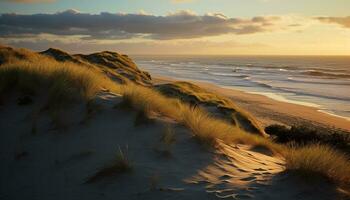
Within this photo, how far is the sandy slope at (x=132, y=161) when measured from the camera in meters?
5.02

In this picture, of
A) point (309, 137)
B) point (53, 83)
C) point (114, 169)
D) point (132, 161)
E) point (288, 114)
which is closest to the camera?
point (114, 169)

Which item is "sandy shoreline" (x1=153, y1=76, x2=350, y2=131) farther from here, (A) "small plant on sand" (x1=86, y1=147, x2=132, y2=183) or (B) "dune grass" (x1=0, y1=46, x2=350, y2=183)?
(A) "small plant on sand" (x1=86, y1=147, x2=132, y2=183)

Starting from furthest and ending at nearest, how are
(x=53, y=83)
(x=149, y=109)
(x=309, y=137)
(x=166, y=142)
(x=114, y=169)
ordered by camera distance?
(x=309, y=137), (x=53, y=83), (x=149, y=109), (x=166, y=142), (x=114, y=169)

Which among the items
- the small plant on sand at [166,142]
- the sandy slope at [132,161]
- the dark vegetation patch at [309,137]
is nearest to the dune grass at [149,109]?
the sandy slope at [132,161]

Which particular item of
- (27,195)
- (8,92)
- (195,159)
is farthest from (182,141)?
(8,92)

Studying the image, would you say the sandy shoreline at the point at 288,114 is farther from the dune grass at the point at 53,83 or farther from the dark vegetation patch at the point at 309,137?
the dune grass at the point at 53,83

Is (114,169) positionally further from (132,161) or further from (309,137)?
(309,137)

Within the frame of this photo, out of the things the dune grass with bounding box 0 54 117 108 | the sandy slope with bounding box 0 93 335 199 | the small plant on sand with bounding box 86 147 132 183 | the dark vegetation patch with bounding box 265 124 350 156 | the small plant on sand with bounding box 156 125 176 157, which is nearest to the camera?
the sandy slope with bounding box 0 93 335 199

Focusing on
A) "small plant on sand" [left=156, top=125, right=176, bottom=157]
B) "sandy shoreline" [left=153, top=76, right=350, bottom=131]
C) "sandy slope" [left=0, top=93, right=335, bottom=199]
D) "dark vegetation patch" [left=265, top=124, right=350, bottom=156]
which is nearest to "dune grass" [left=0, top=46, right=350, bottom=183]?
"sandy slope" [left=0, top=93, right=335, bottom=199]

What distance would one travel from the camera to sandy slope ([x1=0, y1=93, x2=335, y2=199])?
5016 mm

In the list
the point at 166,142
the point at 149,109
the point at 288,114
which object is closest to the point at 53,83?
the point at 149,109

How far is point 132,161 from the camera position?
586 centimetres

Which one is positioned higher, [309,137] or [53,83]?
[53,83]

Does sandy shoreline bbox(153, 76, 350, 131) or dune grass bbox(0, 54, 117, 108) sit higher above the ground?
A: dune grass bbox(0, 54, 117, 108)
